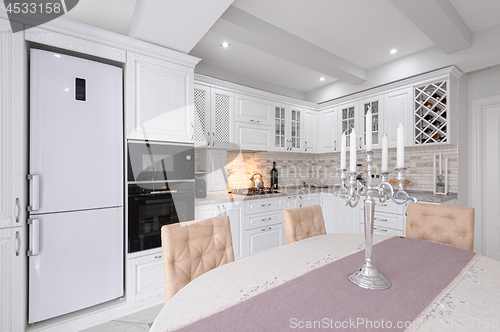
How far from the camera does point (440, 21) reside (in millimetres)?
2109

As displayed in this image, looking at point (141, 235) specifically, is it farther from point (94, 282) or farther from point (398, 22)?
point (398, 22)

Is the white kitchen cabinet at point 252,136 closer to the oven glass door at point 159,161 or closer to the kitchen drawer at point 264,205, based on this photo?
the kitchen drawer at point 264,205

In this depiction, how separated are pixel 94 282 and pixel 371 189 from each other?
7.17 feet

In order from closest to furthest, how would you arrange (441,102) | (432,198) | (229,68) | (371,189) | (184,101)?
(371,189), (184,101), (432,198), (441,102), (229,68)

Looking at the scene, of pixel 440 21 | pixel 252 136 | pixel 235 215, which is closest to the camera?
pixel 440 21

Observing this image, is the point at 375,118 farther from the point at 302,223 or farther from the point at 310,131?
the point at 302,223

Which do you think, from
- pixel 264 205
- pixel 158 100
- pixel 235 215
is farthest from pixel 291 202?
pixel 158 100

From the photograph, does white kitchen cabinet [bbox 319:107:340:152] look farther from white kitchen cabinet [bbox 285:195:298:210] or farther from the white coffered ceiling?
white kitchen cabinet [bbox 285:195:298:210]

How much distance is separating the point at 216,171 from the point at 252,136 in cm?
73

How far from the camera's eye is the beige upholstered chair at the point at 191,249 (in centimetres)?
122

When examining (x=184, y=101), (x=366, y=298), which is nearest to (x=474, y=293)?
(x=366, y=298)

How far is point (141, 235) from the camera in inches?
83.7

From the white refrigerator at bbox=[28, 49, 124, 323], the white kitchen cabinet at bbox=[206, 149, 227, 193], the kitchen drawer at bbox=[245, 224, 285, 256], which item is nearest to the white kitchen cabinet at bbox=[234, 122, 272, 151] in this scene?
the white kitchen cabinet at bbox=[206, 149, 227, 193]

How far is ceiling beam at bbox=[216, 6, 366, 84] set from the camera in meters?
2.16
